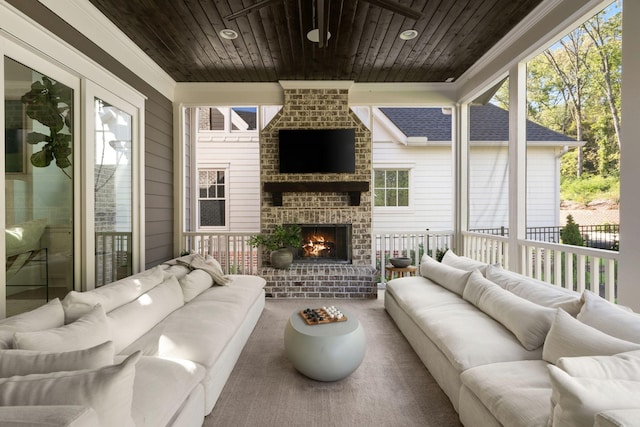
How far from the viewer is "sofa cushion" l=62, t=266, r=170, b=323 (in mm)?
1933

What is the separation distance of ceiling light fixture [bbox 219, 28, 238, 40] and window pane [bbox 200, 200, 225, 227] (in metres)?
3.86

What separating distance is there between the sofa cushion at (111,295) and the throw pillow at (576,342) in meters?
2.66

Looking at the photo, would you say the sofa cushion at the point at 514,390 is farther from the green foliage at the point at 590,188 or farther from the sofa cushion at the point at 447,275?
the green foliage at the point at 590,188

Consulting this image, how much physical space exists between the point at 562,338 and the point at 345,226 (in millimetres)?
3504

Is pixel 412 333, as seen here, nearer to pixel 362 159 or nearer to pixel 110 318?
pixel 110 318

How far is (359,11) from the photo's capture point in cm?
309

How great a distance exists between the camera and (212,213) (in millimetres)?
6883

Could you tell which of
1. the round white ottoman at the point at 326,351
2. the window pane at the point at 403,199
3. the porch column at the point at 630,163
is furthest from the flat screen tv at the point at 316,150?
the porch column at the point at 630,163

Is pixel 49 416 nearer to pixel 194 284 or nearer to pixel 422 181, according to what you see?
pixel 194 284

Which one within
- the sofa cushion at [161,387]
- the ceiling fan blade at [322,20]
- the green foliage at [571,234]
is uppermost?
the ceiling fan blade at [322,20]

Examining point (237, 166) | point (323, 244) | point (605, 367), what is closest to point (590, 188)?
point (605, 367)

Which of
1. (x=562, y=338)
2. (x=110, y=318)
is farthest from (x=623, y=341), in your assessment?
(x=110, y=318)

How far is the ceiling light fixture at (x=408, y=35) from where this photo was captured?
3470mm

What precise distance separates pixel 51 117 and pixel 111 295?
163 centimetres
